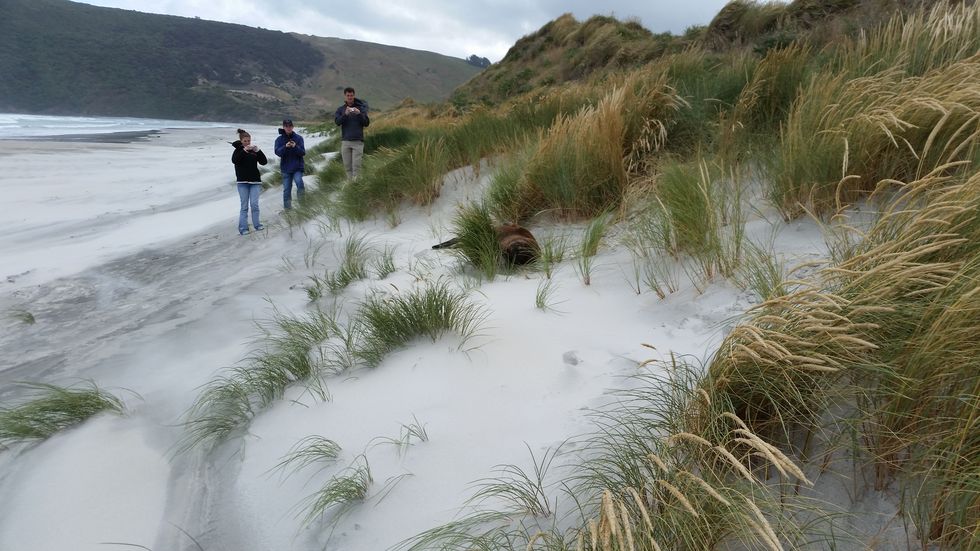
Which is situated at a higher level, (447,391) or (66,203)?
(447,391)

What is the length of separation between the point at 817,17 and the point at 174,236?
12577 millimetres

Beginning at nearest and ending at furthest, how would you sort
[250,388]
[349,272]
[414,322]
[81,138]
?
[250,388] → [414,322] → [349,272] → [81,138]

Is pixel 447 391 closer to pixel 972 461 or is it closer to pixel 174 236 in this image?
pixel 972 461

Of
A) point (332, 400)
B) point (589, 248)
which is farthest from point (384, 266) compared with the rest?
point (332, 400)

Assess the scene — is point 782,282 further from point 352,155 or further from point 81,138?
point 81,138

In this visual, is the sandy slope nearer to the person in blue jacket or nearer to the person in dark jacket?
the person in blue jacket

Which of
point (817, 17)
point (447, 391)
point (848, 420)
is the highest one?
point (817, 17)

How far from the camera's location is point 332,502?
1549 millimetres

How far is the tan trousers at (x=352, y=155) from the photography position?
28.0 feet

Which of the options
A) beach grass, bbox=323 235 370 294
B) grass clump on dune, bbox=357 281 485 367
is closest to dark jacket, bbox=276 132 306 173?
beach grass, bbox=323 235 370 294

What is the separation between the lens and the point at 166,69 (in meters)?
100

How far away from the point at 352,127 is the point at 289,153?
1.16 meters

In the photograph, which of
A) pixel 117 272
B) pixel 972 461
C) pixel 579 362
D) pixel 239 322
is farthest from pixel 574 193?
pixel 117 272

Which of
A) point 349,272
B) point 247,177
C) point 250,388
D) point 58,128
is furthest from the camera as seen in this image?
point 58,128
